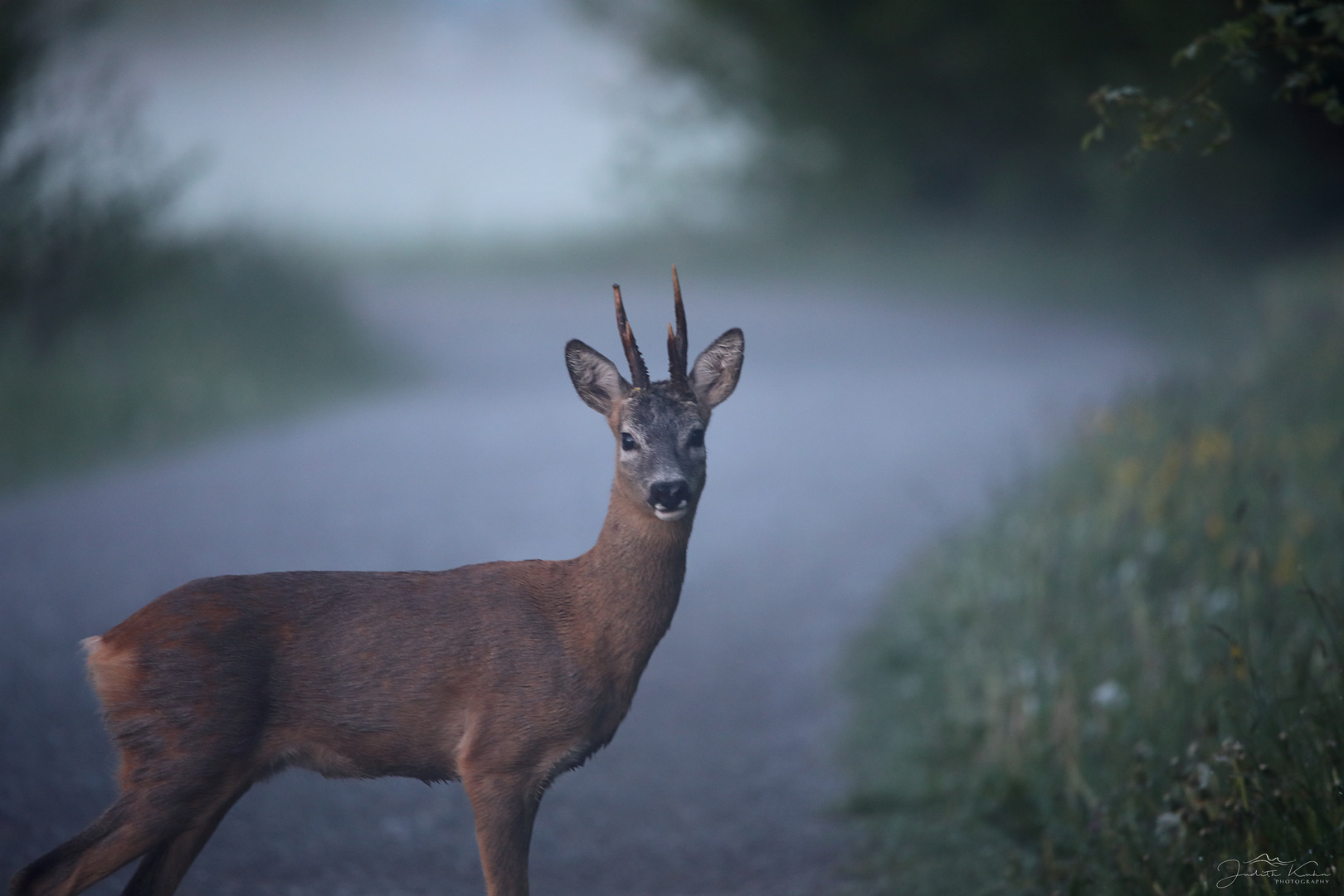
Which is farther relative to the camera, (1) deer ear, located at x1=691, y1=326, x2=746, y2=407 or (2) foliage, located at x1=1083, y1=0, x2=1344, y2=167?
(2) foliage, located at x1=1083, y1=0, x2=1344, y2=167

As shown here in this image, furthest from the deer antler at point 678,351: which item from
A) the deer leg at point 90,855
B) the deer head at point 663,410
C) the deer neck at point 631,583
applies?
the deer leg at point 90,855

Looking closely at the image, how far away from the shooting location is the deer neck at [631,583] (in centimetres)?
280

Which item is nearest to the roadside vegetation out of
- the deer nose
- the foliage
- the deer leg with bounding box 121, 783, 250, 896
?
the deer leg with bounding box 121, 783, 250, 896

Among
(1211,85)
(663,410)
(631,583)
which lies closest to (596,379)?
(663,410)

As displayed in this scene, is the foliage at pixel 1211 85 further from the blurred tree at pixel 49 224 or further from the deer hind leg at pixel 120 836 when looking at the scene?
the blurred tree at pixel 49 224

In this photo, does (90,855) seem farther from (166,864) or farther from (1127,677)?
(1127,677)

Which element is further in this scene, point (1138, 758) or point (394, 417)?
point (394, 417)

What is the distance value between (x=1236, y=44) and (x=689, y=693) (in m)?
3.72

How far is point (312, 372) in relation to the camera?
9695mm

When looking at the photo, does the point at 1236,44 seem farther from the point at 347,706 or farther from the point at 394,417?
the point at 394,417

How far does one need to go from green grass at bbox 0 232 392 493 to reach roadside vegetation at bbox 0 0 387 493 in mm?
12

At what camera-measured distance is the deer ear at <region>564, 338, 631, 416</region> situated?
2.74 meters

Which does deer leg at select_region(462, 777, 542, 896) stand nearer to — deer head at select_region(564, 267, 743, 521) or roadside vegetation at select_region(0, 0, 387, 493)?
deer head at select_region(564, 267, 743, 521)

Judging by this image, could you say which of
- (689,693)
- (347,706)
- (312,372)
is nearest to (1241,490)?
(689,693)
